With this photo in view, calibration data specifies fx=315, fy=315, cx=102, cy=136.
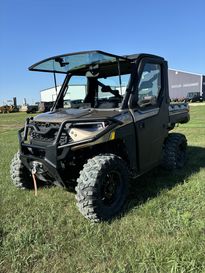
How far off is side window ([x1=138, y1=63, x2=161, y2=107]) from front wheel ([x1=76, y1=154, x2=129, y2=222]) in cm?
113

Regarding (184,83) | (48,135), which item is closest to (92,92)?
(48,135)

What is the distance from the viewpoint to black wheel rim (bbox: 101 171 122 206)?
4.04 metres

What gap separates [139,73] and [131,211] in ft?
6.54

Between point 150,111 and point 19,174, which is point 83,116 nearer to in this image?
point 150,111

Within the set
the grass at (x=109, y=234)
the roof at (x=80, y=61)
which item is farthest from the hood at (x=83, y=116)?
the grass at (x=109, y=234)

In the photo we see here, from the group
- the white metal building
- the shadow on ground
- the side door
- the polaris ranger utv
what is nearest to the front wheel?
the polaris ranger utv

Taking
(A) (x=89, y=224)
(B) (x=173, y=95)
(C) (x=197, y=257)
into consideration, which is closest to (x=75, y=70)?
(A) (x=89, y=224)

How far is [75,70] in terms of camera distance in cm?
549

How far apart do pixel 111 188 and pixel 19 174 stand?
67.0 inches

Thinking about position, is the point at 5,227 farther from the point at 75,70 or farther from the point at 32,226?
the point at 75,70

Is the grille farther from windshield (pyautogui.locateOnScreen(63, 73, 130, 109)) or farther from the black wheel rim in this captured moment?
windshield (pyautogui.locateOnScreen(63, 73, 130, 109))

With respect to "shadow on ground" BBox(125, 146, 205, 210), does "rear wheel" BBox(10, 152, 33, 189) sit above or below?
above

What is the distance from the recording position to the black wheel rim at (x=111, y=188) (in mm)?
4039

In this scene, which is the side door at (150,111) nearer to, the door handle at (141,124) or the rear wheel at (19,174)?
the door handle at (141,124)
